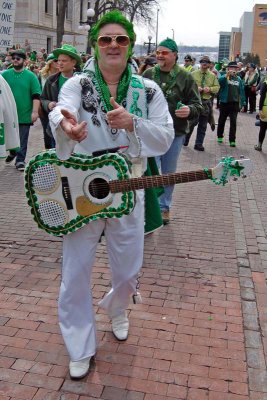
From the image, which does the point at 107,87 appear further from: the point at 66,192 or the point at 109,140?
the point at 66,192

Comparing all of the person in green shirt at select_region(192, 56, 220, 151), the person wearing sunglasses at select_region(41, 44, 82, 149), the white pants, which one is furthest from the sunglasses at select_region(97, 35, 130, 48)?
the person in green shirt at select_region(192, 56, 220, 151)

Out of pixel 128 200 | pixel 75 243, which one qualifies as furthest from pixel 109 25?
pixel 75 243

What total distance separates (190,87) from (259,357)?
126 inches

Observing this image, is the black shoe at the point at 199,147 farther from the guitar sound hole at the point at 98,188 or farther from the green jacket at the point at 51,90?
the guitar sound hole at the point at 98,188

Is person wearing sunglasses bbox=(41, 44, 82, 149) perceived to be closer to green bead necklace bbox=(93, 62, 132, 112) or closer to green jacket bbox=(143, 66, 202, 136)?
green jacket bbox=(143, 66, 202, 136)

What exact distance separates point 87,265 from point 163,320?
1047mm

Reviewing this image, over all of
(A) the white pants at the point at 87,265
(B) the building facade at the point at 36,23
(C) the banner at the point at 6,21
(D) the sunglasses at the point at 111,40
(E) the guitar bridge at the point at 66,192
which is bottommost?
(A) the white pants at the point at 87,265

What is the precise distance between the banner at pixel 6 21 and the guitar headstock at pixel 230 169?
4803 millimetres

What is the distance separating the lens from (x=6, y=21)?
6434 mm

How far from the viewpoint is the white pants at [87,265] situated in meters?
2.88

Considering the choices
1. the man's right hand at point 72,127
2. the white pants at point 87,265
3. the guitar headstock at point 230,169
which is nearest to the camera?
the man's right hand at point 72,127

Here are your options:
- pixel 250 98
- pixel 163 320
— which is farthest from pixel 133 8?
pixel 163 320

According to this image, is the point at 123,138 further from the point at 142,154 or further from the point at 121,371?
the point at 121,371

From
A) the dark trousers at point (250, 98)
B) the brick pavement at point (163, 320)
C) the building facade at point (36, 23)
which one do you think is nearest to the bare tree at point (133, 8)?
the building facade at point (36, 23)
